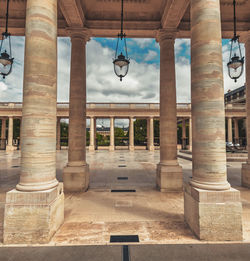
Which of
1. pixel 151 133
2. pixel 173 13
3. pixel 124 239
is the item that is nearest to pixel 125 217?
pixel 124 239

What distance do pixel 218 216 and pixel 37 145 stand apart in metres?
7.40

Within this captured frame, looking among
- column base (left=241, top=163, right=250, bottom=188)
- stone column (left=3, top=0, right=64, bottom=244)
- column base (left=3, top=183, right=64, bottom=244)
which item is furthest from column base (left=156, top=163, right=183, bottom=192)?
column base (left=3, top=183, right=64, bottom=244)

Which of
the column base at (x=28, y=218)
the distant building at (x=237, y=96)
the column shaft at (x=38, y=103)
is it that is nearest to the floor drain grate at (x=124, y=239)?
the column base at (x=28, y=218)

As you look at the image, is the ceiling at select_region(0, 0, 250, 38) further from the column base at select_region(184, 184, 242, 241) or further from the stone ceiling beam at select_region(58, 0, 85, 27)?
the column base at select_region(184, 184, 242, 241)

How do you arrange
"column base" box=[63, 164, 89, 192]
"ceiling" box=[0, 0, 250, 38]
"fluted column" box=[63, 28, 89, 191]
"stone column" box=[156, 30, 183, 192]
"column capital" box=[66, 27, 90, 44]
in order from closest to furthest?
"column base" box=[63, 164, 89, 192], "fluted column" box=[63, 28, 89, 191], "ceiling" box=[0, 0, 250, 38], "stone column" box=[156, 30, 183, 192], "column capital" box=[66, 27, 90, 44]

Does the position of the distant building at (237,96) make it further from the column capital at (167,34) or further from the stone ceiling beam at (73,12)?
the stone ceiling beam at (73,12)

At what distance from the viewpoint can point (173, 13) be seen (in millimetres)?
11852

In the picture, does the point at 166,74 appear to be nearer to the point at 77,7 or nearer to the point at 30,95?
the point at 77,7

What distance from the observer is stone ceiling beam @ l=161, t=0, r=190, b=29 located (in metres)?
11.1

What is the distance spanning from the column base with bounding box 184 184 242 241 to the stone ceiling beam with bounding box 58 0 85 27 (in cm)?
1319

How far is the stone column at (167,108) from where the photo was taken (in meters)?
12.5

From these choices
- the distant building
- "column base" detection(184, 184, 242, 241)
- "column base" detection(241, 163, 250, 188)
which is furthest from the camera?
the distant building

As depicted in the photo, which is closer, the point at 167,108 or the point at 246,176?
the point at 167,108

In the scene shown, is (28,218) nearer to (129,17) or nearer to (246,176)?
(246,176)
